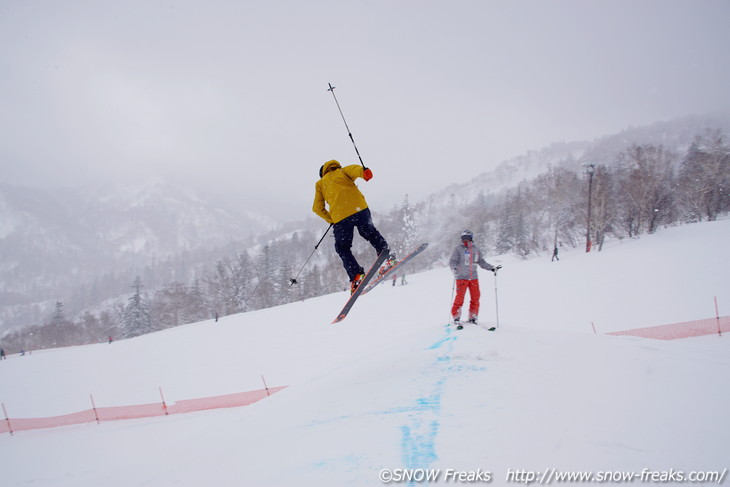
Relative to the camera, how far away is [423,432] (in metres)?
2.62

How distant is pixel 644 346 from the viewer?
4441 millimetres

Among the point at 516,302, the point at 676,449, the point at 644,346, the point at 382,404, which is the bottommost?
the point at 516,302

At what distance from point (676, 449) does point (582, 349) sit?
2.26 metres

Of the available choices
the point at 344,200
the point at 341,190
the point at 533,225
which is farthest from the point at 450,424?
the point at 533,225

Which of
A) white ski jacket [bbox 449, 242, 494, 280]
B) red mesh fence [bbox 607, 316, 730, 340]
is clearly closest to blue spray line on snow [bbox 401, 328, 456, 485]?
white ski jacket [bbox 449, 242, 494, 280]

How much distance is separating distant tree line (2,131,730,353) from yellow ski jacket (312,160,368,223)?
17.8ft

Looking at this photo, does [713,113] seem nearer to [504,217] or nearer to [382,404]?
[504,217]

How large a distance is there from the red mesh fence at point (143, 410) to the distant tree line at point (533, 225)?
4.41 meters

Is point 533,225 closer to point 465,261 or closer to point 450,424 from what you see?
point 465,261

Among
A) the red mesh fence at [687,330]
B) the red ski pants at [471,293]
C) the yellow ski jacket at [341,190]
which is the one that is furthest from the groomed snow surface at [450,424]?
the yellow ski jacket at [341,190]

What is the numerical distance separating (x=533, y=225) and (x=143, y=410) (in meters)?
54.3

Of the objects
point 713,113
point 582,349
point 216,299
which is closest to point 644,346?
point 582,349

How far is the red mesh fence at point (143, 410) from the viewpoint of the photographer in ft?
34.3

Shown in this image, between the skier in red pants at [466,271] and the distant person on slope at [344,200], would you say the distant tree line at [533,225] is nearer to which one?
the distant person on slope at [344,200]
